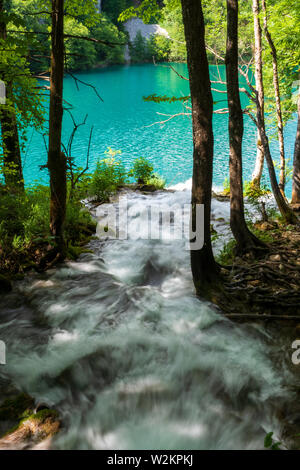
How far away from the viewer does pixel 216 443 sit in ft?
11.0

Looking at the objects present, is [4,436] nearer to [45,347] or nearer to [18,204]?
[45,347]

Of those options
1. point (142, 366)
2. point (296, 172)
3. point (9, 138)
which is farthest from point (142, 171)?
point (142, 366)

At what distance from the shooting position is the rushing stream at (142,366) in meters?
3.50

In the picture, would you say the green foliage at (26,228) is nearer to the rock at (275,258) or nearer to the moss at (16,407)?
the moss at (16,407)

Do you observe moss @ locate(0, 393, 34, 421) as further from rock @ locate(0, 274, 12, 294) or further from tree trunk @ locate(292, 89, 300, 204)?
tree trunk @ locate(292, 89, 300, 204)

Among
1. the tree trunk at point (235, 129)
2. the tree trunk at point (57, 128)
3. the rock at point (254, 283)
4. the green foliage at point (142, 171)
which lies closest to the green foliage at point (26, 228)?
the tree trunk at point (57, 128)

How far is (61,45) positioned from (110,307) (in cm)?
466

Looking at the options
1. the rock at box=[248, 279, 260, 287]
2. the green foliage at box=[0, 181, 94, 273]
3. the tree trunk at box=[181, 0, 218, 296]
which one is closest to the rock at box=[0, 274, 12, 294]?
the green foliage at box=[0, 181, 94, 273]

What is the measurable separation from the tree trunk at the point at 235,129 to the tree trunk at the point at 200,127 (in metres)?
1.19

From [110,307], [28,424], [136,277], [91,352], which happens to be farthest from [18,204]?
[28,424]

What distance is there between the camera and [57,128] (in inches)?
235

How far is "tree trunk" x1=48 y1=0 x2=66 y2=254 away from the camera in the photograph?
5531mm

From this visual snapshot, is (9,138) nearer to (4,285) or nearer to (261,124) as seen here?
(4,285)

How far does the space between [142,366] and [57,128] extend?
4403mm
